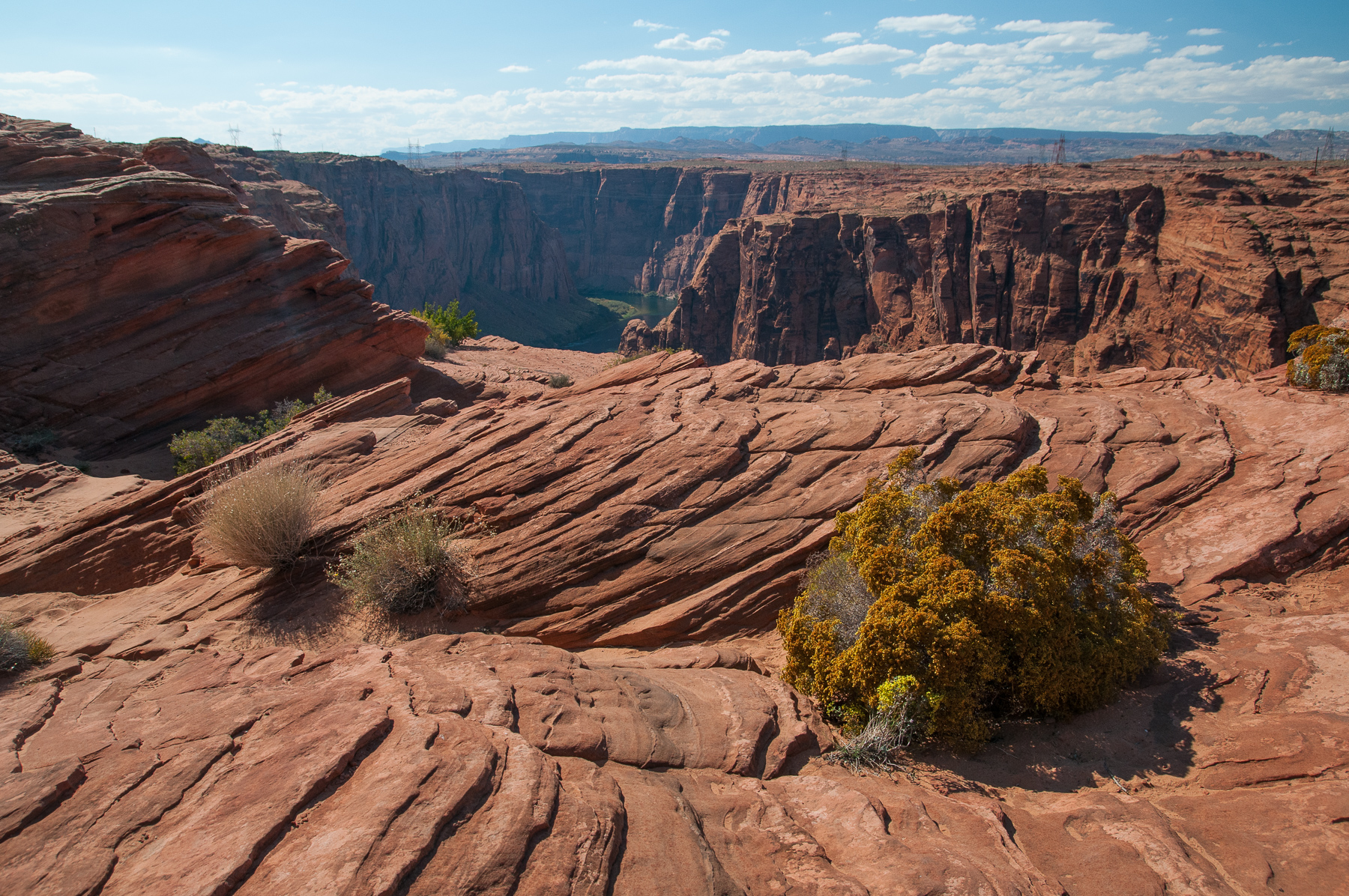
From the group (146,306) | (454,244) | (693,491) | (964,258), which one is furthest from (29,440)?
(454,244)

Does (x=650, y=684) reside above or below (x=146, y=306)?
Result: below

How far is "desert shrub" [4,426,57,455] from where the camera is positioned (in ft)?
50.8

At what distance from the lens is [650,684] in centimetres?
720

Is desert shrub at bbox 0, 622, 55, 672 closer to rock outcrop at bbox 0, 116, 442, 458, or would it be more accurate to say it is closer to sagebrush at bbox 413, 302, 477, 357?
rock outcrop at bbox 0, 116, 442, 458

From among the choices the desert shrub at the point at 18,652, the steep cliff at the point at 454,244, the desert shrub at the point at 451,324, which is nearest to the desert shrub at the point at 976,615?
the desert shrub at the point at 18,652

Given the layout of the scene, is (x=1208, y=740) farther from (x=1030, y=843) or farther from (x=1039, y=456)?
(x=1039, y=456)

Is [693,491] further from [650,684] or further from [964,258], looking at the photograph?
[964,258]

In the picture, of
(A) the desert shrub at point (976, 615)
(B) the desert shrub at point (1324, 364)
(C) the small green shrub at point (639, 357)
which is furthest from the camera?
(C) the small green shrub at point (639, 357)

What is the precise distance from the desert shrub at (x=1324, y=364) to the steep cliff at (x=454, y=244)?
299ft

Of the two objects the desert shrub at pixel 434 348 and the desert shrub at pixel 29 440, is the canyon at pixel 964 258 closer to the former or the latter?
the desert shrub at pixel 434 348

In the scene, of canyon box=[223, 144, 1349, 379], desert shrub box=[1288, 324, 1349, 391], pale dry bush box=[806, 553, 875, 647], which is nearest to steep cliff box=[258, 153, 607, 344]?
canyon box=[223, 144, 1349, 379]

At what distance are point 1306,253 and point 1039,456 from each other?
41.2 meters

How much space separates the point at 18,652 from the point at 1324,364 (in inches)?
822

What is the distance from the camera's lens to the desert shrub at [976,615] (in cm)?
688
